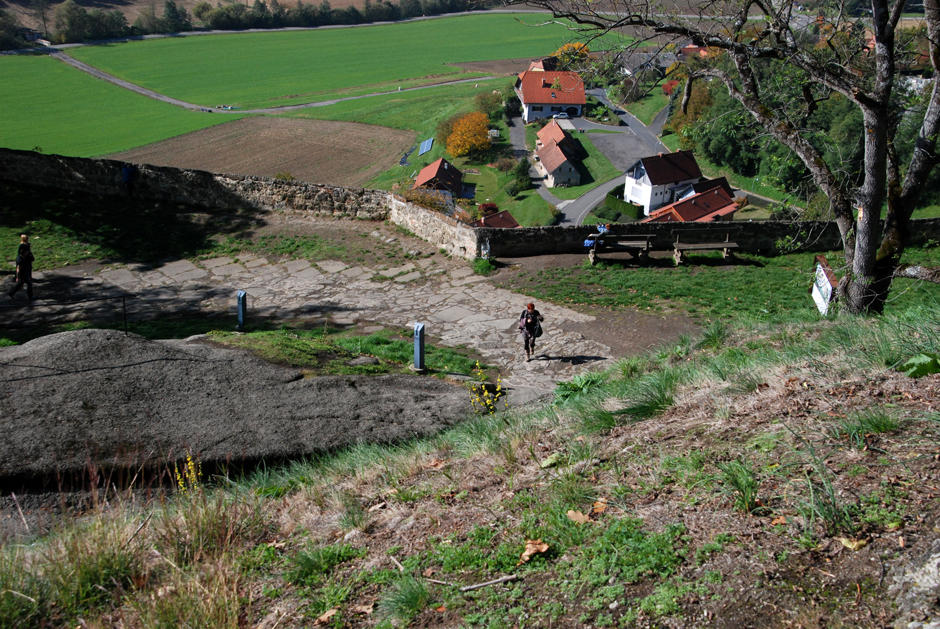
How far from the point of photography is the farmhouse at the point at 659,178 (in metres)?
60.1

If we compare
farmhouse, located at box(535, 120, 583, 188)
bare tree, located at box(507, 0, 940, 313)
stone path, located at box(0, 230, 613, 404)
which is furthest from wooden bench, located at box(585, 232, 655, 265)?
farmhouse, located at box(535, 120, 583, 188)

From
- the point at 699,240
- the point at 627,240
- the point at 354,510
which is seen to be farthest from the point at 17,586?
the point at 699,240

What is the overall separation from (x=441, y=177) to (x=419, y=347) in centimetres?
4763

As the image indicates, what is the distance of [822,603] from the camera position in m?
2.84

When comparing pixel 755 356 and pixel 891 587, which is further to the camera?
pixel 755 356

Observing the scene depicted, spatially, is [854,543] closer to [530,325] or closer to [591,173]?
[530,325]

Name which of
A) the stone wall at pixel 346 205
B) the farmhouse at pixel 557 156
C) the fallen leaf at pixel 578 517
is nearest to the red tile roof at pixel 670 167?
the farmhouse at pixel 557 156

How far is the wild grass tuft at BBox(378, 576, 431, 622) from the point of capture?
10.9ft

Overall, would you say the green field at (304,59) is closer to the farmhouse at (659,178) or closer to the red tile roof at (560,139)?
the red tile roof at (560,139)

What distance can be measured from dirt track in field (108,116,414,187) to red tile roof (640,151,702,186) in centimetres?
2545

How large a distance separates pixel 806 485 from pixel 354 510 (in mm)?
2970

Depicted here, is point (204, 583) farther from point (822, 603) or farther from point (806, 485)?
point (806, 485)

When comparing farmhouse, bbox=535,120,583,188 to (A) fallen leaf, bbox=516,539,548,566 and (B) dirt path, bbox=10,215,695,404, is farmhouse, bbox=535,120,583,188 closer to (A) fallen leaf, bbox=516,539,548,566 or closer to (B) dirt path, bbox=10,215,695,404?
(B) dirt path, bbox=10,215,695,404

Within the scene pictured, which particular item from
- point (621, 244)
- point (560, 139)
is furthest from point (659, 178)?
point (621, 244)
